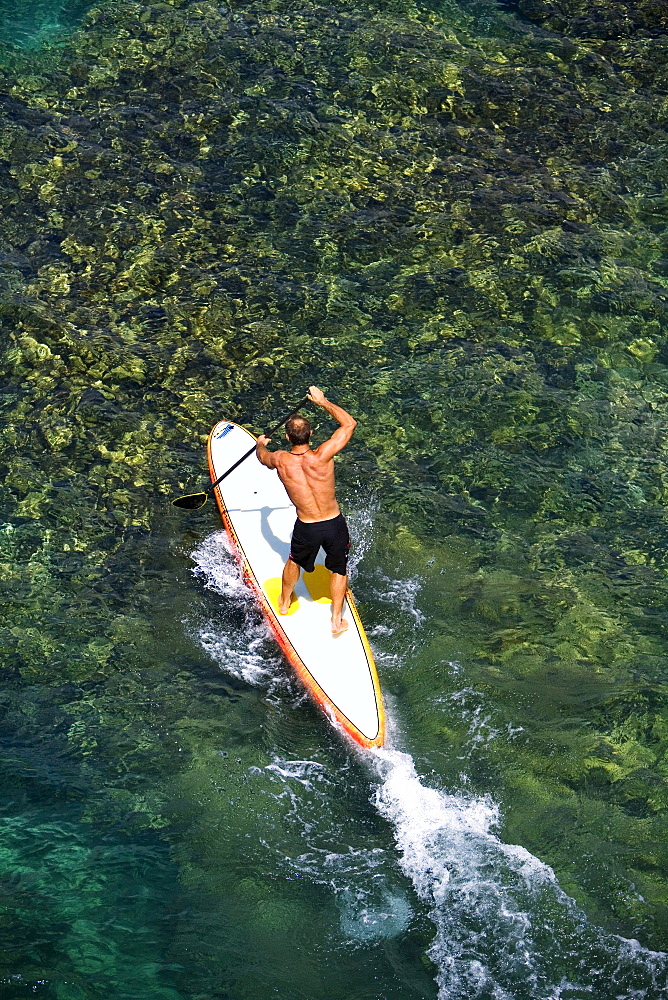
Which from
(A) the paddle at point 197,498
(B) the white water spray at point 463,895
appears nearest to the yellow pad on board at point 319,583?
(A) the paddle at point 197,498

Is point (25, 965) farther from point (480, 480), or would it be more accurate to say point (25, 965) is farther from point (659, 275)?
point (659, 275)

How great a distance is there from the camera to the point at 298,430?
7367 millimetres

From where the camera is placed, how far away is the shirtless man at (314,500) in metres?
7.41

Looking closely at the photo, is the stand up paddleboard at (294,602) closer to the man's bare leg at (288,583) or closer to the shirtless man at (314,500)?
the man's bare leg at (288,583)

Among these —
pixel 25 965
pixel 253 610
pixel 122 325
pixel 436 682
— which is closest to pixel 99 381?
pixel 122 325

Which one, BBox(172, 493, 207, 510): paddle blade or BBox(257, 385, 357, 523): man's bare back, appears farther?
BBox(172, 493, 207, 510): paddle blade

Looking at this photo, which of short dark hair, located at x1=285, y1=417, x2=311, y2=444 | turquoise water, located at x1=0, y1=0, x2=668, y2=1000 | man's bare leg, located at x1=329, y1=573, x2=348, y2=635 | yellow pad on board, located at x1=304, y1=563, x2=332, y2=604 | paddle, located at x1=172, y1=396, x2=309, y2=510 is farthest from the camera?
paddle, located at x1=172, y1=396, x2=309, y2=510

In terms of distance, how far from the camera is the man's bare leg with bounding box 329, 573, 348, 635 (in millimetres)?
7828

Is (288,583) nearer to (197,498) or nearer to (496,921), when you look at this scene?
(197,498)

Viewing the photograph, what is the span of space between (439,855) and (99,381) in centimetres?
593

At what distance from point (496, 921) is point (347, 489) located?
4.17 meters

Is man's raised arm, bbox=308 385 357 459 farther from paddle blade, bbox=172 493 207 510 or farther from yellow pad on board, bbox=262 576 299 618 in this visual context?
paddle blade, bbox=172 493 207 510

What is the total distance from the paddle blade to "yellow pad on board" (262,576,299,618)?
44.1 inches

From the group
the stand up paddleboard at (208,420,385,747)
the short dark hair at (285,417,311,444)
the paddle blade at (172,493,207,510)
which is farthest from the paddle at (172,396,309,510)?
the short dark hair at (285,417,311,444)
